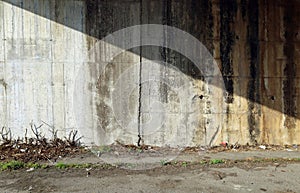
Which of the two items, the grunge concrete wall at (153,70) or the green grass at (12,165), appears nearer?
the green grass at (12,165)

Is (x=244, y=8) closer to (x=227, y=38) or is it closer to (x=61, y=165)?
(x=227, y=38)

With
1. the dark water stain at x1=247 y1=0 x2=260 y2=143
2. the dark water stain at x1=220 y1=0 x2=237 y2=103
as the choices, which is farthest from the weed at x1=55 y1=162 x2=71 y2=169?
the dark water stain at x1=247 y1=0 x2=260 y2=143

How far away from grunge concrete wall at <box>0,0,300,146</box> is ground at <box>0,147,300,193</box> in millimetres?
537

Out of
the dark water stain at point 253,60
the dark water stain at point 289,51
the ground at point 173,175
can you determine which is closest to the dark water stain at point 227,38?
the dark water stain at point 253,60

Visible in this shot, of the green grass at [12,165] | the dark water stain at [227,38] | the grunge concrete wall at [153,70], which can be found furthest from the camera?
the dark water stain at [227,38]

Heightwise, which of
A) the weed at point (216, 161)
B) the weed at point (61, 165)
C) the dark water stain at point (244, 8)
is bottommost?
the weed at point (216, 161)

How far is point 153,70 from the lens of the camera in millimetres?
5137

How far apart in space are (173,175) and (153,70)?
71.4 inches

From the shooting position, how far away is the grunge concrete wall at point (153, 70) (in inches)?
197

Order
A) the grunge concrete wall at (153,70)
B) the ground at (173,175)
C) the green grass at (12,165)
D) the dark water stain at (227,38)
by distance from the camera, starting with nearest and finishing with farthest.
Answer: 1. the ground at (173,175)
2. the green grass at (12,165)
3. the grunge concrete wall at (153,70)
4. the dark water stain at (227,38)

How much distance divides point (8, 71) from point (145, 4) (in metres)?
2.38

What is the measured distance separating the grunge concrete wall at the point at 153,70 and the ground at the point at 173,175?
54 centimetres

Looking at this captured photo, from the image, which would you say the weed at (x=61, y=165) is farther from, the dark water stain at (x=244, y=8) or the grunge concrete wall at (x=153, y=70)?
the dark water stain at (x=244, y=8)

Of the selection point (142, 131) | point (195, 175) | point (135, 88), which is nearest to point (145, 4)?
point (135, 88)
